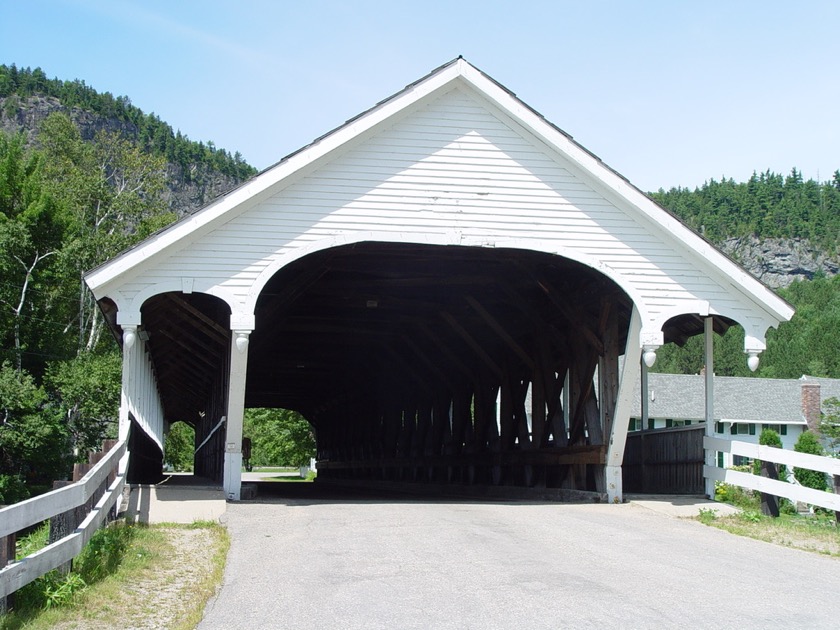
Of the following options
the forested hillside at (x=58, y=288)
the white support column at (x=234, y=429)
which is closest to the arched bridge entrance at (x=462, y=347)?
the white support column at (x=234, y=429)

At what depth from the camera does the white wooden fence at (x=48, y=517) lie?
209 inches

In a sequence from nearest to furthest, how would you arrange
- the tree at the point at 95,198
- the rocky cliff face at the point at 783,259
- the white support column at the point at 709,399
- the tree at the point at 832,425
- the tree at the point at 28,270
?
the white support column at the point at 709,399
the tree at the point at 28,270
the tree at the point at 95,198
the tree at the point at 832,425
the rocky cliff face at the point at 783,259

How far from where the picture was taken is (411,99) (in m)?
12.4

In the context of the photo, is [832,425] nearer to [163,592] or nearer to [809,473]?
[809,473]

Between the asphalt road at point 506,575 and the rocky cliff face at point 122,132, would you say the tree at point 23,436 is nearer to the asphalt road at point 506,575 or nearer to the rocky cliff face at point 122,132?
the asphalt road at point 506,575

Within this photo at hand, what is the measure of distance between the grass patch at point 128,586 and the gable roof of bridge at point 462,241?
3.97 m

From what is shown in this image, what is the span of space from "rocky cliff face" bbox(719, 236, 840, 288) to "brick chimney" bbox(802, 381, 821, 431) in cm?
10930

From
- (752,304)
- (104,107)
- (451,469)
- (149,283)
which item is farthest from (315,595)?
(104,107)

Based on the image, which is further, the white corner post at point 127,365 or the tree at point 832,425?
the tree at point 832,425

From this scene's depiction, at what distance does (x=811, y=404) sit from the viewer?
5047 centimetres

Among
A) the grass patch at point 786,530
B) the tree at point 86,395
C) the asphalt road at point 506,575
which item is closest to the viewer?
the asphalt road at point 506,575

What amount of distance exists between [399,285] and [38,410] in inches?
831

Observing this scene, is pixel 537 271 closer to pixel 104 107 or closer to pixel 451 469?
pixel 451 469

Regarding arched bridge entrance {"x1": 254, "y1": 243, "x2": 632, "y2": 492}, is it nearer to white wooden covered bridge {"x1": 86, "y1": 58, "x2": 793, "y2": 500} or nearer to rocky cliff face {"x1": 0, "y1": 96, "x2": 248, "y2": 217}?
white wooden covered bridge {"x1": 86, "y1": 58, "x2": 793, "y2": 500}
